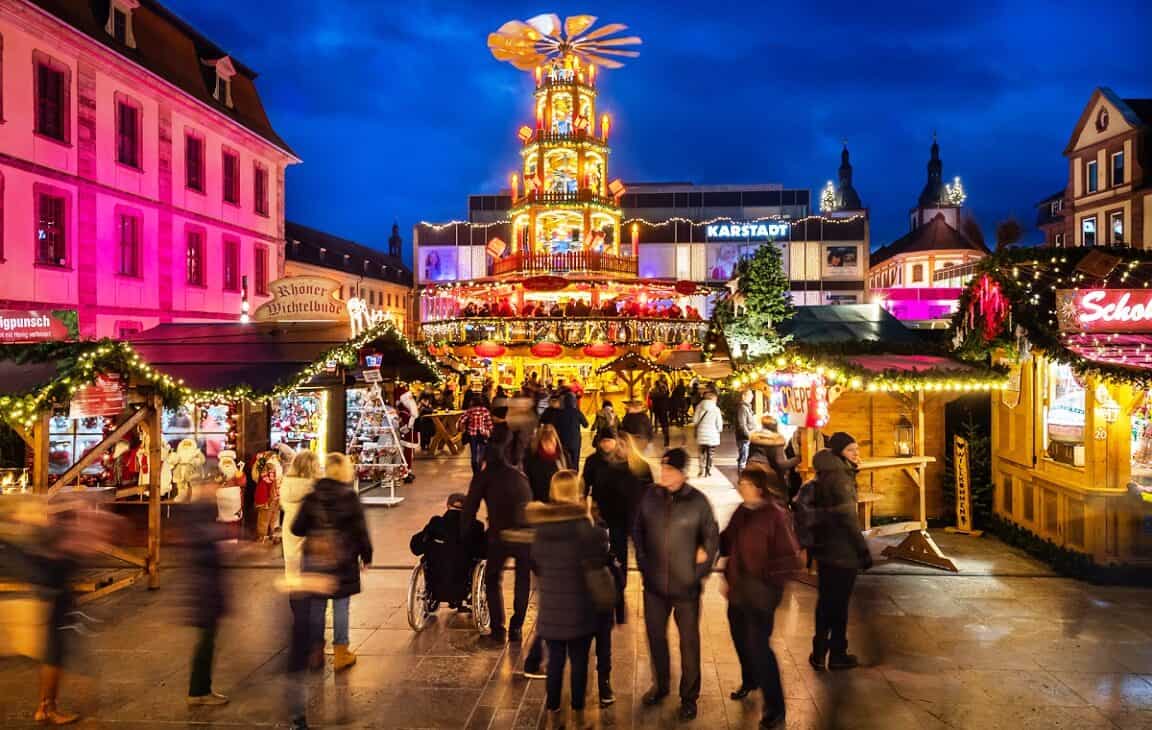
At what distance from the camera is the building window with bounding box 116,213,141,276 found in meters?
24.6

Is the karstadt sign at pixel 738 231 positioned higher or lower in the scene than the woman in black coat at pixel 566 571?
higher

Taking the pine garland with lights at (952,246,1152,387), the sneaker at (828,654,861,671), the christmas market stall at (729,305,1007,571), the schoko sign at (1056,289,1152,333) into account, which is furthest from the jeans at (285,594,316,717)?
the schoko sign at (1056,289,1152,333)

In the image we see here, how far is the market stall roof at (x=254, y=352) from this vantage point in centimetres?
1269

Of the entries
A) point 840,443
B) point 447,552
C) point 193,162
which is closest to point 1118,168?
point 193,162

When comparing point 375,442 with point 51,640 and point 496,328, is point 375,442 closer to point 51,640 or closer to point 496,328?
point 51,640

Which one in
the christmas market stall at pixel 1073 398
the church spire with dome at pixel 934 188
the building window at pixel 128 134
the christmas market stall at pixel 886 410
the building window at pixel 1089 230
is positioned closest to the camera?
the christmas market stall at pixel 1073 398

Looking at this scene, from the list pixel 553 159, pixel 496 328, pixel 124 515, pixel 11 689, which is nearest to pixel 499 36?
pixel 553 159

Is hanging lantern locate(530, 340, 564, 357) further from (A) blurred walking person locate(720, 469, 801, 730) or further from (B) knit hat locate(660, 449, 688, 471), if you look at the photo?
(A) blurred walking person locate(720, 469, 801, 730)

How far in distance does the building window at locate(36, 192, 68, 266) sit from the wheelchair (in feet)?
61.0

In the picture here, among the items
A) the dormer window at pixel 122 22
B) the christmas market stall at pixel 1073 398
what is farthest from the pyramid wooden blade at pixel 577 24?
the christmas market stall at pixel 1073 398

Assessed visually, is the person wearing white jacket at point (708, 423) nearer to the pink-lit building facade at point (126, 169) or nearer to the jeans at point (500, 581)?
the jeans at point (500, 581)

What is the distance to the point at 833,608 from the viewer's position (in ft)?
21.6

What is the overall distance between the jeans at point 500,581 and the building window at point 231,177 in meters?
26.5

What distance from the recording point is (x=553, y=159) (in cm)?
3647
